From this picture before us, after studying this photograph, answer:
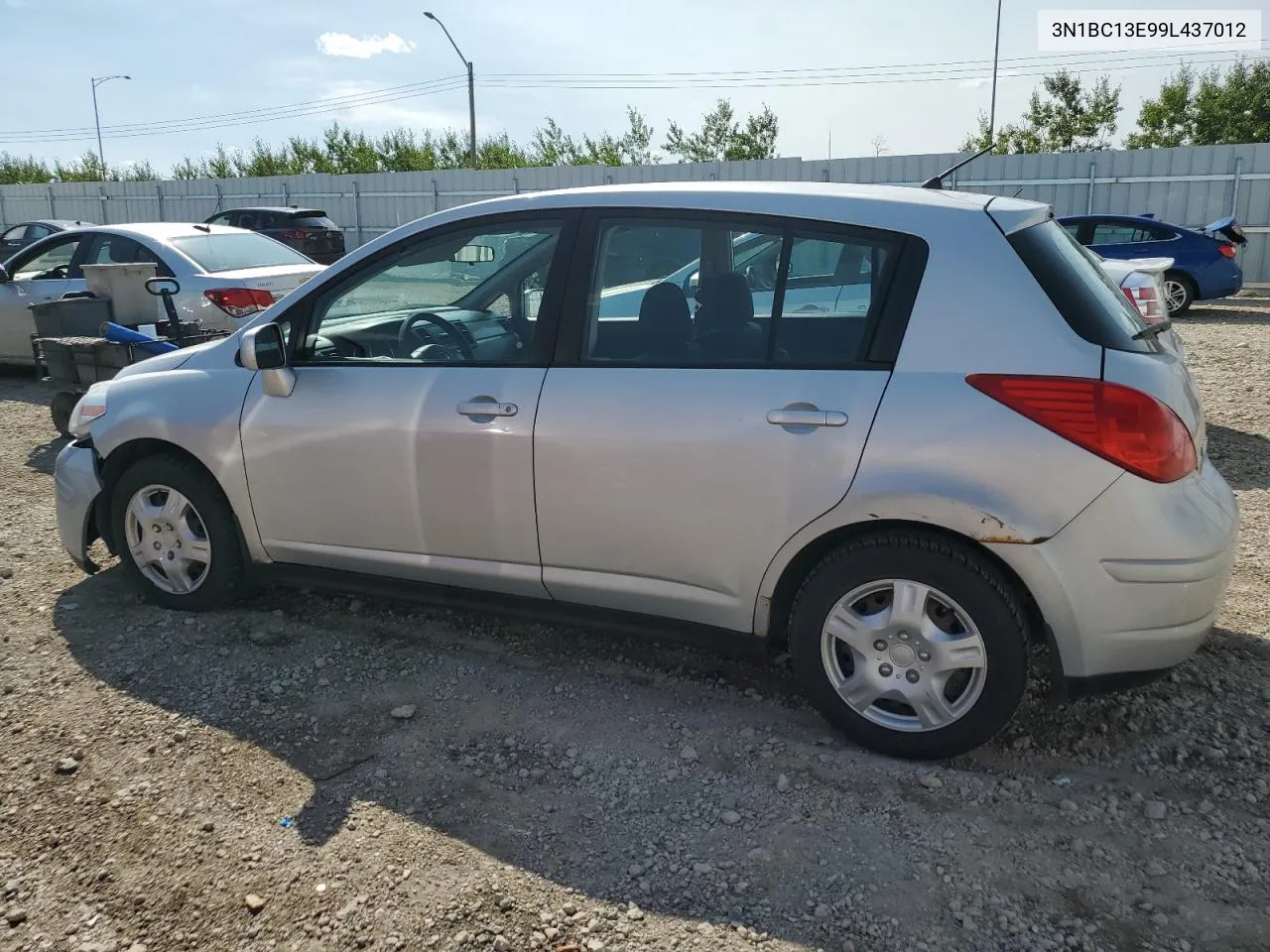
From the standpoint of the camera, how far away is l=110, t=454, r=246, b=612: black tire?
413cm

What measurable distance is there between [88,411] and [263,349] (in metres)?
1.13

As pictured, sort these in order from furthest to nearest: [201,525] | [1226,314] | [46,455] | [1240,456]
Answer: [1226,314] → [46,455] → [1240,456] → [201,525]

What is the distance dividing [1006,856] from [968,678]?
21.1 inches

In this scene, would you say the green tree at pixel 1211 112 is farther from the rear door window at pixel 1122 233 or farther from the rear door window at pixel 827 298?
the rear door window at pixel 827 298

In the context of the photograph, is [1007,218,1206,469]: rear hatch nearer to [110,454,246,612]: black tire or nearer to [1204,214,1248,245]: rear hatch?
[110,454,246,612]: black tire

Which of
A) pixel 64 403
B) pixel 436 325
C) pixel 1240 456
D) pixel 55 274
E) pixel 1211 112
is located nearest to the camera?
pixel 436 325

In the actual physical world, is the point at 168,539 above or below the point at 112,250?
below

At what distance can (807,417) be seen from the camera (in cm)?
305

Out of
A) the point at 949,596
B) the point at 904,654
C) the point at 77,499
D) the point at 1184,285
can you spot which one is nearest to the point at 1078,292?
the point at 949,596

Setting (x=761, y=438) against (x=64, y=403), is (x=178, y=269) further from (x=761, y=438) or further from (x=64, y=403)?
(x=761, y=438)

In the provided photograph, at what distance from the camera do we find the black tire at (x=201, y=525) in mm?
4133

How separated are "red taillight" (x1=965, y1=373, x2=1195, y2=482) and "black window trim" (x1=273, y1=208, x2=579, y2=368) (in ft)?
5.16

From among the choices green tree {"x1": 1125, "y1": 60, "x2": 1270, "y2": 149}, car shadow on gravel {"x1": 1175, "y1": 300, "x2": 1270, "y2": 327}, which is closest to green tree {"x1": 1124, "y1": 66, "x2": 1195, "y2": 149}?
green tree {"x1": 1125, "y1": 60, "x2": 1270, "y2": 149}

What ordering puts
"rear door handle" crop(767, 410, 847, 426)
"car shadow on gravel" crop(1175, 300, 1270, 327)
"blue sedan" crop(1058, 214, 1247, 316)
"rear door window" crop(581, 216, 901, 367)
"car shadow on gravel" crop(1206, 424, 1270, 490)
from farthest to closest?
"car shadow on gravel" crop(1175, 300, 1270, 327), "blue sedan" crop(1058, 214, 1247, 316), "car shadow on gravel" crop(1206, 424, 1270, 490), "rear door window" crop(581, 216, 901, 367), "rear door handle" crop(767, 410, 847, 426)
